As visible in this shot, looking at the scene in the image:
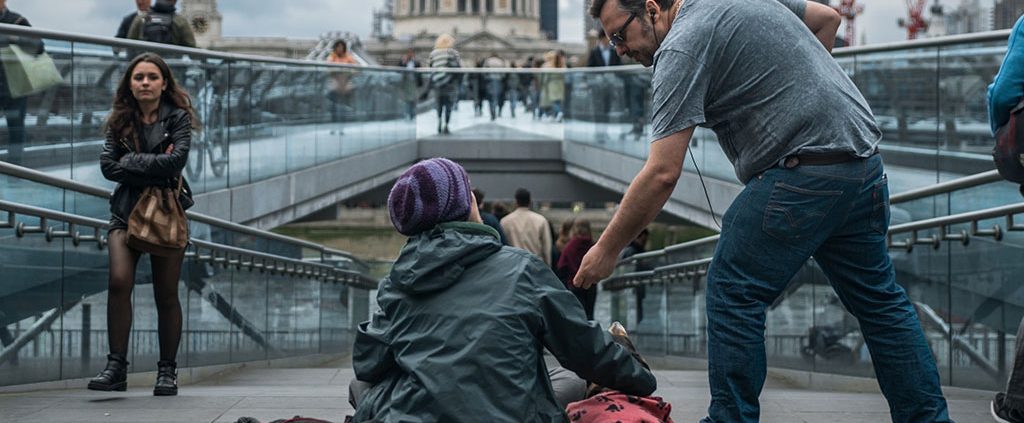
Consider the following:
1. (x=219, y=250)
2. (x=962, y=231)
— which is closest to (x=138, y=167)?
(x=219, y=250)

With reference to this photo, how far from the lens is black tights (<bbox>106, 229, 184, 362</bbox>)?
6.84 m

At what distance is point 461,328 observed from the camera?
12.8 feet

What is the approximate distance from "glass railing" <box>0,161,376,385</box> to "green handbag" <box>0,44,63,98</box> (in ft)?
3.57

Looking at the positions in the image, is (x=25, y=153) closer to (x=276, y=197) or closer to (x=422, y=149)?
(x=276, y=197)

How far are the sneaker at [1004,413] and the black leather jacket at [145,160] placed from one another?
11.6 feet

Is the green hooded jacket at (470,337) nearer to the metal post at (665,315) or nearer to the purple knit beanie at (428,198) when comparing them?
the purple knit beanie at (428,198)

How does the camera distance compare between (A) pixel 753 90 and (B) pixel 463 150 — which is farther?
(B) pixel 463 150

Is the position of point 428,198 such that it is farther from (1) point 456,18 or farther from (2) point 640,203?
(1) point 456,18

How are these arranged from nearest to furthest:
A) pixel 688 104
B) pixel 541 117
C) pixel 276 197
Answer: pixel 688 104 → pixel 276 197 → pixel 541 117

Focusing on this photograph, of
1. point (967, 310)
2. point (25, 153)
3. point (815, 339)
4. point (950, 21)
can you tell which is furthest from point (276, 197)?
point (950, 21)

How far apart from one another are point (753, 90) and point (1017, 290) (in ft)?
11.2

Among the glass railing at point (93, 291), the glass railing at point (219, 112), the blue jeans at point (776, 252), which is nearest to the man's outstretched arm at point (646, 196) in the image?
the blue jeans at point (776, 252)

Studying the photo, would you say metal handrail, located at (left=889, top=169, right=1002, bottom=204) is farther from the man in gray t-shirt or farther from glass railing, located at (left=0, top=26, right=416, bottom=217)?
glass railing, located at (left=0, top=26, right=416, bottom=217)

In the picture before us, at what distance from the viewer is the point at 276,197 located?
1584 cm
